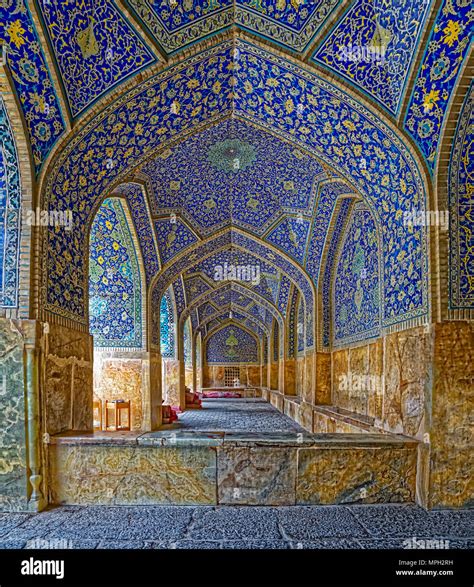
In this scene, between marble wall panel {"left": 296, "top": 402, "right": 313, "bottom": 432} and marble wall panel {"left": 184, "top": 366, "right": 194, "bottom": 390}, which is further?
marble wall panel {"left": 184, "top": 366, "right": 194, "bottom": 390}

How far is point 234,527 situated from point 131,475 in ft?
3.83

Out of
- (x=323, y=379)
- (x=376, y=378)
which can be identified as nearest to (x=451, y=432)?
(x=376, y=378)

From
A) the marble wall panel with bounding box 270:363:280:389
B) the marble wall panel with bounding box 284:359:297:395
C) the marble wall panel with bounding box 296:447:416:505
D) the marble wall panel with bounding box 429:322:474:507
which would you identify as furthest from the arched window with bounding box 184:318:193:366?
the marble wall panel with bounding box 429:322:474:507

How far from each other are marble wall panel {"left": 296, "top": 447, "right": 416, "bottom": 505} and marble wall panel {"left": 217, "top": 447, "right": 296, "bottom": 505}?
0.10 meters

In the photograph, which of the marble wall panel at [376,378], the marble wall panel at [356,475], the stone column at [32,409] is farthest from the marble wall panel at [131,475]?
the marble wall panel at [376,378]

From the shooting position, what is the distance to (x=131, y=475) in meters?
4.71

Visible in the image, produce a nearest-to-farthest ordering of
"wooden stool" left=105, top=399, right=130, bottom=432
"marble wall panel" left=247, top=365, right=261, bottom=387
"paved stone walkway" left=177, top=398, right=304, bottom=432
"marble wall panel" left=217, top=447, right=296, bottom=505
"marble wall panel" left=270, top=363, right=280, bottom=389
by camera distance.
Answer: "marble wall panel" left=217, top=447, right=296, bottom=505
"wooden stool" left=105, top=399, right=130, bottom=432
"paved stone walkway" left=177, top=398, right=304, bottom=432
"marble wall panel" left=270, top=363, right=280, bottom=389
"marble wall panel" left=247, top=365, right=261, bottom=387

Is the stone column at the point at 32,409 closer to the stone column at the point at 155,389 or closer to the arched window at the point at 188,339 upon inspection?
the stone column at the point at 155,389

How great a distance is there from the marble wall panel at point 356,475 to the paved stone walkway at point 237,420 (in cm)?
474

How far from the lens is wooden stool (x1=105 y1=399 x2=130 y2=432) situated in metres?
9.08

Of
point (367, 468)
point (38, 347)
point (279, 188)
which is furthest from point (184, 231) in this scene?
point (367, 468)

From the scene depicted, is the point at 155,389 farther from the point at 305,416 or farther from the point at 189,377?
the point at 189,377

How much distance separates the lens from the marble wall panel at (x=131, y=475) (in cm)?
469

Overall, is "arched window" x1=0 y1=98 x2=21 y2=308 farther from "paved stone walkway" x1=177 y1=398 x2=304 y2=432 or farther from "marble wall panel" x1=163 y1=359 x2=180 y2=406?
"marble wall panel" x1=163 y1=359 x2=180 y2=406
